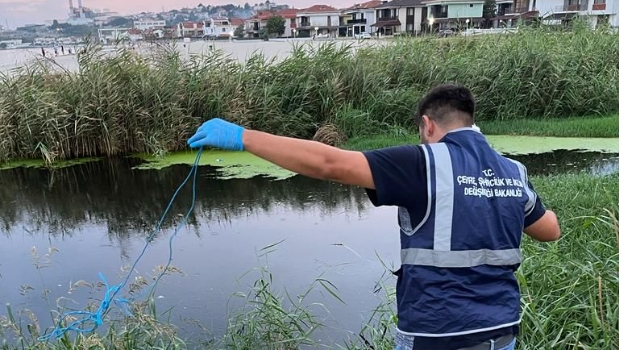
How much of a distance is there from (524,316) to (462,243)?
55.9 inches

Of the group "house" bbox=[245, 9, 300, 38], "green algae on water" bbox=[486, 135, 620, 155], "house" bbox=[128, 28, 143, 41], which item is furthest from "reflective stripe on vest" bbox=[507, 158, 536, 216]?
"house" bbox=[245, 9, 300, 38]

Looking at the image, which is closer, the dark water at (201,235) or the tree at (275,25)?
the dark water at (201,235)

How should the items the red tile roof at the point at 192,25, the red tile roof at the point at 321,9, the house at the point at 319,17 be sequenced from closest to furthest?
the red tile roof at the point at 192,25
the house at the point at 319,17
the red tile roof at the point at 321,9

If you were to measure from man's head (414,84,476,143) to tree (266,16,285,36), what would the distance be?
712 inches

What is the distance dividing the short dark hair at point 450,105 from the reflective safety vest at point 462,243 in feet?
0.28

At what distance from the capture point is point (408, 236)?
151 cm

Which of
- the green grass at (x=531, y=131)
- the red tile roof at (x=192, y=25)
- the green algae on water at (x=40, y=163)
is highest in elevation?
the red tile roof at (x=192, y=25)

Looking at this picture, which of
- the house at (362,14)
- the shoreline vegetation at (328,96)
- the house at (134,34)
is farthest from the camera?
the house at (362,14)

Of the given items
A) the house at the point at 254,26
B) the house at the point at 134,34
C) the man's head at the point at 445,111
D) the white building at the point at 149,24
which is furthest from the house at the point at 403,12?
the man's head at the point at 445,111

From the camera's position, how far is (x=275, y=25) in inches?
814

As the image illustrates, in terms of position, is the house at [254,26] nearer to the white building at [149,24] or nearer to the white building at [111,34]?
the white building at [149,24]

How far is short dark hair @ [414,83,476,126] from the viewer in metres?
1.62

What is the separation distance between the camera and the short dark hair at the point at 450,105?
162 centimetres
